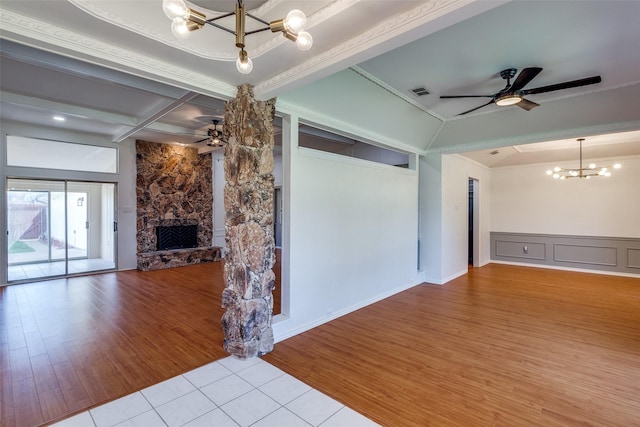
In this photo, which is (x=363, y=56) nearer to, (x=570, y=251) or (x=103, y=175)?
(x=103, y=175)

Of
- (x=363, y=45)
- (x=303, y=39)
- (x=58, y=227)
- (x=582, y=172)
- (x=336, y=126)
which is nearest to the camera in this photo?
(x=303, y=39)

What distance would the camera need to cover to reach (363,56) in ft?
7.35

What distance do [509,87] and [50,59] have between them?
5.04 meters

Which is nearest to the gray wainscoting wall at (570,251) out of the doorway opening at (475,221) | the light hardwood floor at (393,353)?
the doorway opening at (475,221)

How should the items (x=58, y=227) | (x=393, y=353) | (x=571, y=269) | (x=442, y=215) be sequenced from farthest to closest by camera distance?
(x=58, y=227) → (x=571, y=269) → (x=442, y=215) → (x=393, y=353)

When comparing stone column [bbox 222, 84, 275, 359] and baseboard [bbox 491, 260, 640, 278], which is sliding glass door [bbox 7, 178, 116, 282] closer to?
stone column [bbox 222, 84, 275, 359]

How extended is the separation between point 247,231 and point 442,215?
4487mm

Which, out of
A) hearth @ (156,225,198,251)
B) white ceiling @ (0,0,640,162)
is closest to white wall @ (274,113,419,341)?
white ceiling @ (0,0,640,162)

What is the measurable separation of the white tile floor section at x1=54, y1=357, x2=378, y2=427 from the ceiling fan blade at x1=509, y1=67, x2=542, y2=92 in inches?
135

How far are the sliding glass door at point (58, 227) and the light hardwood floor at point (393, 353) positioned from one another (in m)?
1.91

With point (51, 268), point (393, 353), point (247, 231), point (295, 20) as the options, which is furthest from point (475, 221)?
point (51, 268)

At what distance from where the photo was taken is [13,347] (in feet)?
10.6

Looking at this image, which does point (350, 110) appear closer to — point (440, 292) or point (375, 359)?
point (375, 359)

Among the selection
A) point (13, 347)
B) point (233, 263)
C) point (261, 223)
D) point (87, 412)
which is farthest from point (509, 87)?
point (13, 347)
